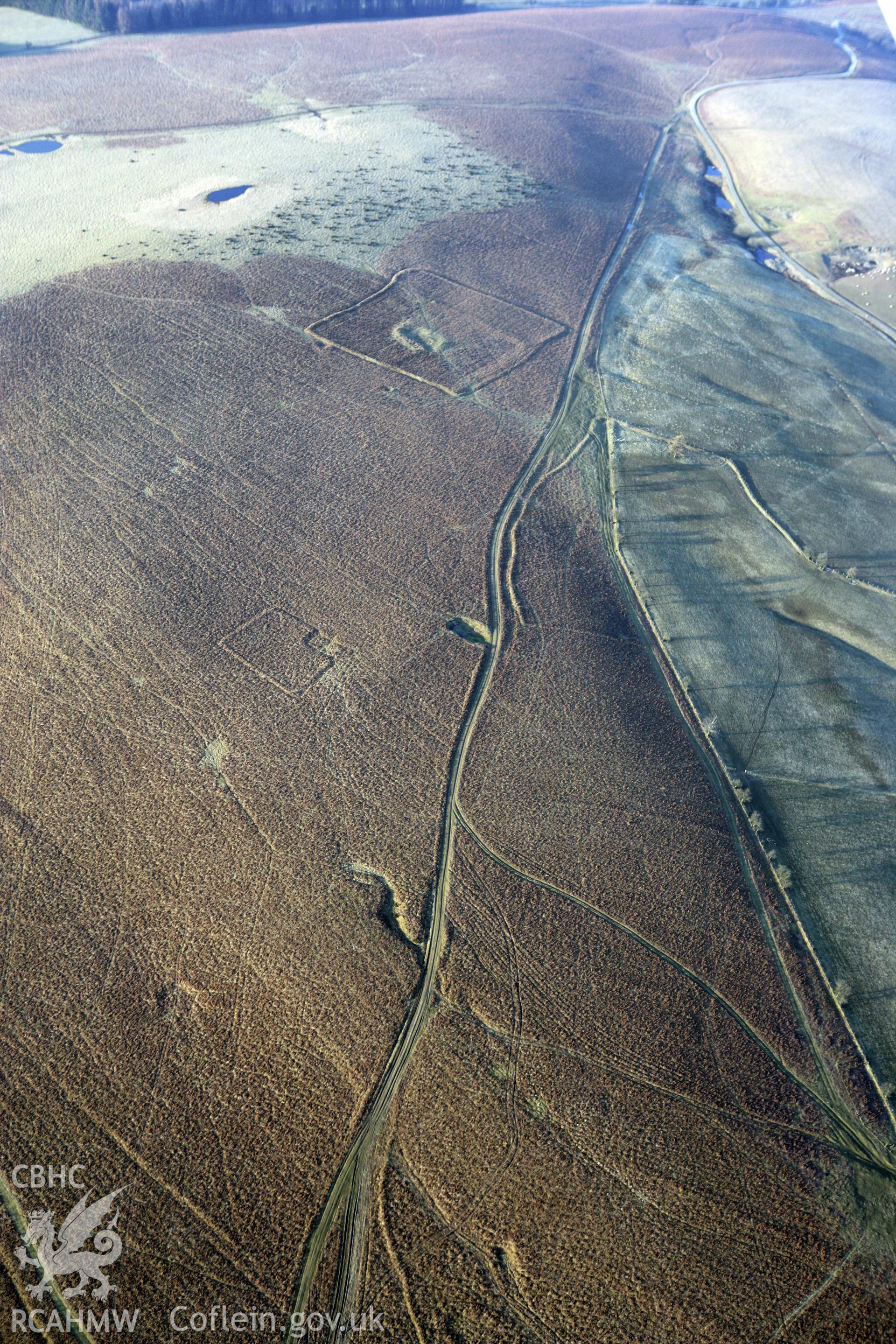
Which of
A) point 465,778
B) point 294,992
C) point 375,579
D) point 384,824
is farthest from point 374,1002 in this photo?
point 375,579

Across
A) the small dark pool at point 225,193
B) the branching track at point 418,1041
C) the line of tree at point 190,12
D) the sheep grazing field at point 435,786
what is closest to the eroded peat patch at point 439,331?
the sheep grazing field at point 435,786

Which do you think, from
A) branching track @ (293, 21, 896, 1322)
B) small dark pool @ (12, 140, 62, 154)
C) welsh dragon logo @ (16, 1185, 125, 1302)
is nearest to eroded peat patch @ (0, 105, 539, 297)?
small dark pool @ (12, 140, 62, 154)

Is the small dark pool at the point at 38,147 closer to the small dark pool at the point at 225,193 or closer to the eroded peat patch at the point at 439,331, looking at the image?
the small dark pool at the point at 225,193

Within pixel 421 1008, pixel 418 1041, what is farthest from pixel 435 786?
pixel 418 1041

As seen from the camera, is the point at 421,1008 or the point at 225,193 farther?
the point at 225,193

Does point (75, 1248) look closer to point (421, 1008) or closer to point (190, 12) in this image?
point (421, 1008)

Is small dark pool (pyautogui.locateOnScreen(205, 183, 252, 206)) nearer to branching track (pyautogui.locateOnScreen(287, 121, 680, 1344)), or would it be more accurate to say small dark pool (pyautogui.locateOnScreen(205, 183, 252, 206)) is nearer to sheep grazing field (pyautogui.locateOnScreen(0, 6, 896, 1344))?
sheep grazing field (pyautogui.locateOnScreen(0, 6, 896, 1344))

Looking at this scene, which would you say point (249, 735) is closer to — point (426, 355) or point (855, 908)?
point (855, 908)
